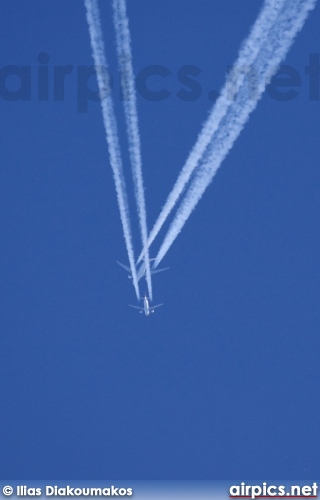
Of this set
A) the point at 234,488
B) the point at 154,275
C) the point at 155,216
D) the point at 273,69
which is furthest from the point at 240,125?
the point at 234,488

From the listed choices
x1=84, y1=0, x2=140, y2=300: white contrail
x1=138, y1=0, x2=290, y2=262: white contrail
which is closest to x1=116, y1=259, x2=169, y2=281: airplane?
x1=84, y1=0, x2=140, y2=300: white contrail

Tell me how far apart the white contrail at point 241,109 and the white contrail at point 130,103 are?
1.43ft

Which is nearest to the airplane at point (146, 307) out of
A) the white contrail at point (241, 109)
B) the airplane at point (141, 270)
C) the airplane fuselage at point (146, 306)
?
the airplane fuselage at point (146, 306)

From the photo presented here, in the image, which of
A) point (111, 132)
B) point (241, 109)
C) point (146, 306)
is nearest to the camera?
point (241, 109)

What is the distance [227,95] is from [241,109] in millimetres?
253

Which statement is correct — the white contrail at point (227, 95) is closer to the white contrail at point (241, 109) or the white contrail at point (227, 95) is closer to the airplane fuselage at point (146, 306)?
the white contrail at point (241, 109)

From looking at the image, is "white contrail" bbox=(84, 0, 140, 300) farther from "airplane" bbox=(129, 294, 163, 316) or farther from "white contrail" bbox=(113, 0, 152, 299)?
"airplane" bbox=(129, 294, 163, 316)

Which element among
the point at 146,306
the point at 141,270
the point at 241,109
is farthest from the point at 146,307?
the point at 241,109

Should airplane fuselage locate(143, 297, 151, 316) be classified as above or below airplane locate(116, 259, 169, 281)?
below

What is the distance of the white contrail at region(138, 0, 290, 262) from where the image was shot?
883 centimetres

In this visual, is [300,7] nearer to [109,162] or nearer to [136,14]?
[136,14]

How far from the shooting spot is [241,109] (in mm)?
9398

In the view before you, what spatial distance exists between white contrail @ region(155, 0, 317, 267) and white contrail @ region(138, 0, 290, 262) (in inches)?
3.3

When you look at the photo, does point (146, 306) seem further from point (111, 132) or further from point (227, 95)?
point (227, 95)
